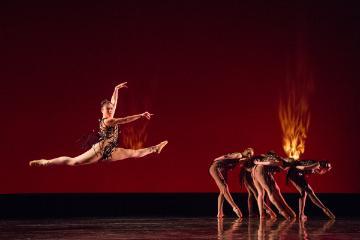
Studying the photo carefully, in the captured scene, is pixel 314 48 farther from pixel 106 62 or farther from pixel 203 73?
pixel 106 62

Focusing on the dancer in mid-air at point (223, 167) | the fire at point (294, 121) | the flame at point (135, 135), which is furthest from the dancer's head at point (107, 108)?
the fire at point (294, 121)

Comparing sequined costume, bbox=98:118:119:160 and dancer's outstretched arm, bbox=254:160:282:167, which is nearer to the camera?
sequined costume, bbox=98:118:119:160

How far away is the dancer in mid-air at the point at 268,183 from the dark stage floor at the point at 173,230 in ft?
3.60

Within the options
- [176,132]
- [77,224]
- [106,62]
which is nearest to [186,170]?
[176,132]

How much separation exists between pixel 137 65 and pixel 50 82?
1.50 meters

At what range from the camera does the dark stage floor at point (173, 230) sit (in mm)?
6688

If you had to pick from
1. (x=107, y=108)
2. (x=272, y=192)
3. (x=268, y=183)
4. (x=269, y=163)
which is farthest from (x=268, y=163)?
(x=107, y=108)

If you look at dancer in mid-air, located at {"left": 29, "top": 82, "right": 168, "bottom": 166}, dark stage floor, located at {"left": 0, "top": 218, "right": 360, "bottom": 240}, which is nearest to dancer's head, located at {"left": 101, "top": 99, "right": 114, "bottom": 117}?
dancer in mid-air, located at {"left": 29, "top": 82, "right": 168, "bottom": 166}

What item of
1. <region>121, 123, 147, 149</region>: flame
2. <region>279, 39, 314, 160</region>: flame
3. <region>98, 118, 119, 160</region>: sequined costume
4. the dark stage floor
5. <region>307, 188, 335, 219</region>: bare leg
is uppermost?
<region>279, 39, 314, 160</region>: flame

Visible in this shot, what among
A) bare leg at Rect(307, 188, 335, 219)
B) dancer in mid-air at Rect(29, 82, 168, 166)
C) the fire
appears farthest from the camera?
the fire

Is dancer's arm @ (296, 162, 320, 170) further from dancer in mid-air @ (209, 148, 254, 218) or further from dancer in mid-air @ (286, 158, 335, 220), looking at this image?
dancer in mid-air @ (209, 148, 254, 218)

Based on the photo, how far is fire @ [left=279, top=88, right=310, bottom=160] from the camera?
38.6 feet

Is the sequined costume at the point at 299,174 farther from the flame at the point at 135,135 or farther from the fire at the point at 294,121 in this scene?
the flame at the point at 135,135

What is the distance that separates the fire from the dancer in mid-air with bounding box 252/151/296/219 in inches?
74.3
